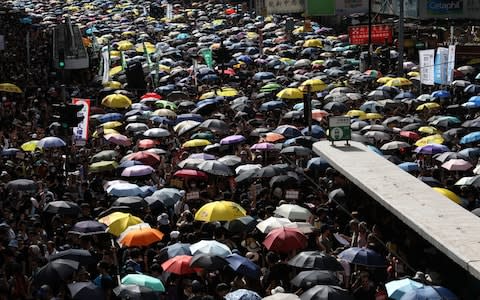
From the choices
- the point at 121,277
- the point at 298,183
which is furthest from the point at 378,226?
the point at 121,277

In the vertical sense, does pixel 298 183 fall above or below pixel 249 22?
above

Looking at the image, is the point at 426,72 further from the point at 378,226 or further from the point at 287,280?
the point at 287,280

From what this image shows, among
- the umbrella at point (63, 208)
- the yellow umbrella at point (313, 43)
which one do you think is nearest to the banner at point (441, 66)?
the yellow umbrella at point (313, 43)

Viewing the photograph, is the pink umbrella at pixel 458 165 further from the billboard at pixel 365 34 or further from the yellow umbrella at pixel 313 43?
the yellow umbrella at pixel 313 43

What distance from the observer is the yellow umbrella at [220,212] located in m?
15.3

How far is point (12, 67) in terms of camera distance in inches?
1619

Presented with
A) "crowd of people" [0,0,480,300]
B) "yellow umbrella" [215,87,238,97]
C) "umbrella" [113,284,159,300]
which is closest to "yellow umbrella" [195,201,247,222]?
"crowd of people" [0,0,480,300]

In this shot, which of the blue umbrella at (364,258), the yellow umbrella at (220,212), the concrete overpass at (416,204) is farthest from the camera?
the yellow umbrella at (220,212)

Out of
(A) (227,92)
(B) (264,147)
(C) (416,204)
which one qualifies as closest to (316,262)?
(C) (416,204)

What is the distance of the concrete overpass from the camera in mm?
11695

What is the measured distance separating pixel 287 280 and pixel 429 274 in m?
1.98

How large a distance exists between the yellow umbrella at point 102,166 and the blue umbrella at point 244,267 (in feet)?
27.2

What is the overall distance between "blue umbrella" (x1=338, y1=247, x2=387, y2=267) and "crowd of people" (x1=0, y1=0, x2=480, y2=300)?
20mm

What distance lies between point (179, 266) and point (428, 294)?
3519mm
